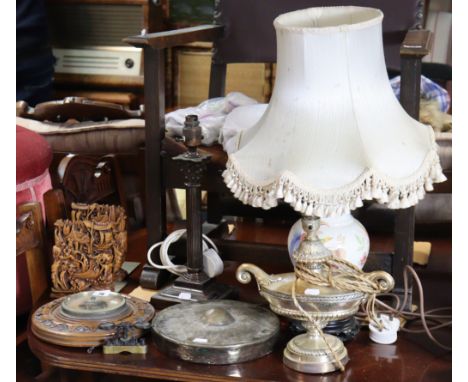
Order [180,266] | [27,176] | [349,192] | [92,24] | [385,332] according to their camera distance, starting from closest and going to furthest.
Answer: [349,192]
[385,332]
[180,266]
[27,176]
[92,24]

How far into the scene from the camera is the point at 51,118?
2613 mm

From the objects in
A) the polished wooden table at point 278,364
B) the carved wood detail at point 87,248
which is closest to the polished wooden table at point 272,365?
the polished wooden table at point 278,364

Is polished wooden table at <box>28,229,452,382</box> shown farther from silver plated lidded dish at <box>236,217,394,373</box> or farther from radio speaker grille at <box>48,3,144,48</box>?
radio speaker grille at <box>48,3,144,48</box>

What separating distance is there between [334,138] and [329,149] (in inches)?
1.0

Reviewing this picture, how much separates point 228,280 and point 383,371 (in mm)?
597

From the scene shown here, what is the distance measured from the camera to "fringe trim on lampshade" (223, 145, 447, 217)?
4.83ft

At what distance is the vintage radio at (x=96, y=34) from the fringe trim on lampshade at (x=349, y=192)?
261 centimetres

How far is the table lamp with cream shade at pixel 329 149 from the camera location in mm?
1482

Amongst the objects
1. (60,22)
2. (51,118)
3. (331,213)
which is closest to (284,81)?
(331,213)

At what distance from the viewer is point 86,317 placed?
1795 mm

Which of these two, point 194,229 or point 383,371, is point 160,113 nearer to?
point 194,229

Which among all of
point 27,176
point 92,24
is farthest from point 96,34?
point 27,176

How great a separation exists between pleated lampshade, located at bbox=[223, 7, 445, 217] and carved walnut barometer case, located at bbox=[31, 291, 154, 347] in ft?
1.41

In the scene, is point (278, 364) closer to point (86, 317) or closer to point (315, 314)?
point (315, 314)
